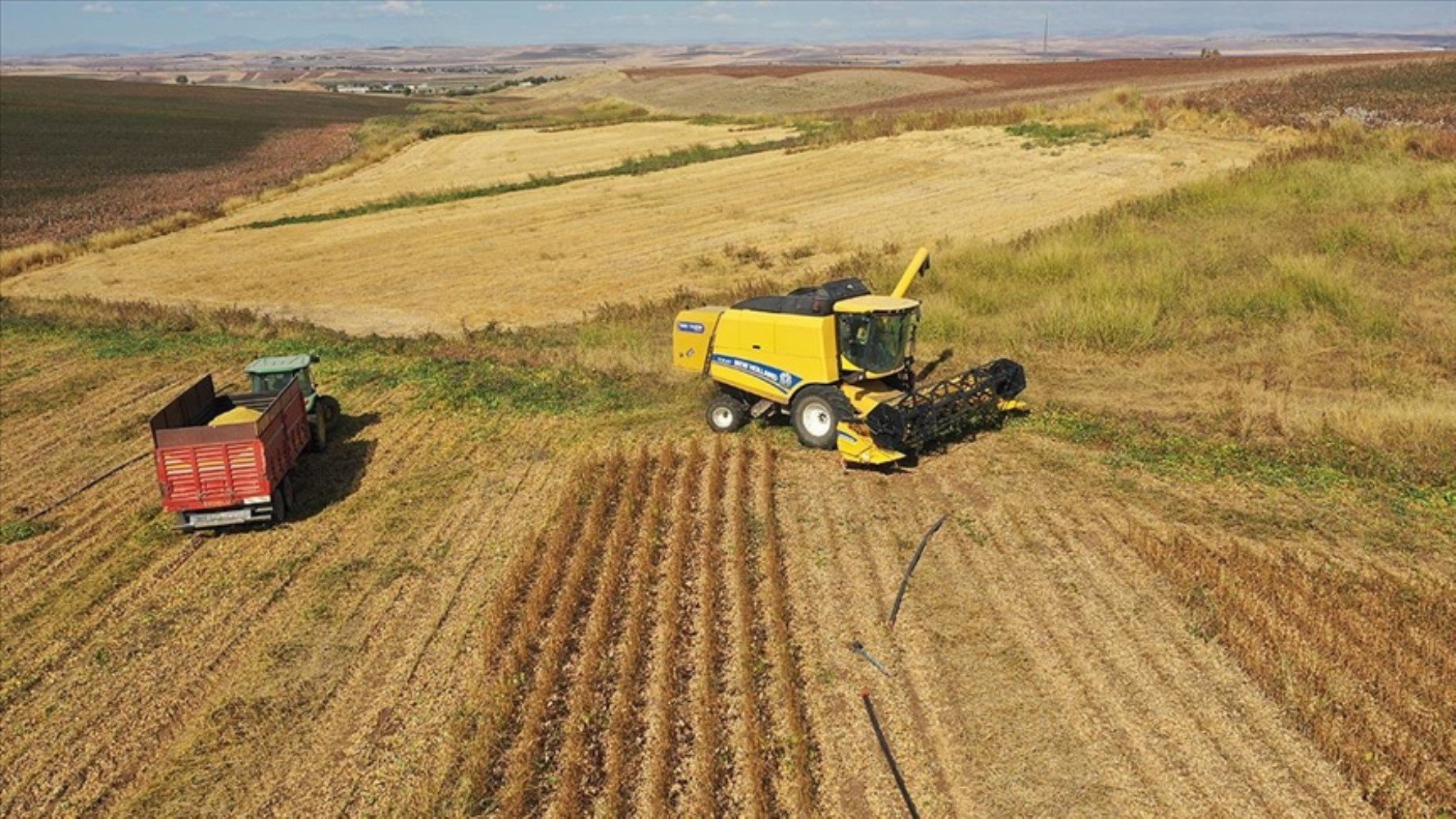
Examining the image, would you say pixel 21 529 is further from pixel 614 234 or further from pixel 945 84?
pixel 945 84

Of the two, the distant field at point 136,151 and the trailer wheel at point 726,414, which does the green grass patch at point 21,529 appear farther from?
the distant field at point 136,151

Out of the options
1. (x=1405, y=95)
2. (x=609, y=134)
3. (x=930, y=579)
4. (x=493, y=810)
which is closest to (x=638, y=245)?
(x=930, y=579)

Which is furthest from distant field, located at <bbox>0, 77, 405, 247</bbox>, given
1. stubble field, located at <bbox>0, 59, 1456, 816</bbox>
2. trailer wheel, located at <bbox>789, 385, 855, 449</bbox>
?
trailer wheel, located at <bbox>789, 385, 855, 449</bbox>

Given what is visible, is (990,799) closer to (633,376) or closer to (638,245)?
(633,376)

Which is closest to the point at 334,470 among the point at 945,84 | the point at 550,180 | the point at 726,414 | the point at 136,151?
the point at 726,414

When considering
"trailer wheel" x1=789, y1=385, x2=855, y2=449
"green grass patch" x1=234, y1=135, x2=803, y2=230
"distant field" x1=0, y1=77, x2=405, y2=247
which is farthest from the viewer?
"distant field" x1=0, y1=77, x2=405, y2=247

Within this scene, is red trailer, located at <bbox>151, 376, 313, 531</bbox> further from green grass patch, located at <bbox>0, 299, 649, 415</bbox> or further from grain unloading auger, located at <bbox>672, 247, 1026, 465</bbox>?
grain unloading auger, located at <bbox>672, 247, 1026, 465</bbox>
